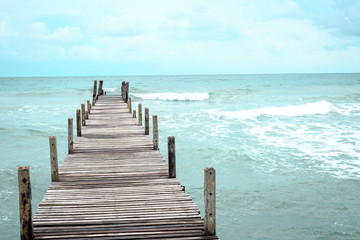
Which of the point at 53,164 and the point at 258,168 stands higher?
the point at 53,164

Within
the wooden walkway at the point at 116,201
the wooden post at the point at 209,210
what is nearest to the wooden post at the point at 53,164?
the wooden walkway at the point at 116,201

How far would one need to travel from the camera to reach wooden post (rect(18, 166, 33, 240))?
4926mm

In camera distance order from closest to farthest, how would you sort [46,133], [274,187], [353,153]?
[274,187] → [353,153] → [46,133]

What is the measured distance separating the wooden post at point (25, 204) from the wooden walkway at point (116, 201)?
182 mm

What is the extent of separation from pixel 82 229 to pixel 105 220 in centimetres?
41

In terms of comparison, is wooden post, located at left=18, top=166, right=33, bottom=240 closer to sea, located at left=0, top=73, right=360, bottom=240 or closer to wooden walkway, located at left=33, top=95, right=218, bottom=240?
wooden walkway, located at left=33, top=95, right=218, bottom=240

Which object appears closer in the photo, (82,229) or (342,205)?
(82,229)

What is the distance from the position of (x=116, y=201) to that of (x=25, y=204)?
1734 millimetres

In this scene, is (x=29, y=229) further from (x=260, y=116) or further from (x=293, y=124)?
(x=260, y=116)

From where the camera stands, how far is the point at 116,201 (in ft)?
21.0

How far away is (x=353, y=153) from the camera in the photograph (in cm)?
1598

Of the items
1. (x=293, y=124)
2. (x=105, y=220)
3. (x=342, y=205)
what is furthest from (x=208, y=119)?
(x=105, y=220)

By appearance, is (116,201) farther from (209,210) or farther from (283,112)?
(283,112)

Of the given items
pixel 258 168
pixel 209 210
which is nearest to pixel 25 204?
pixel 209 210
